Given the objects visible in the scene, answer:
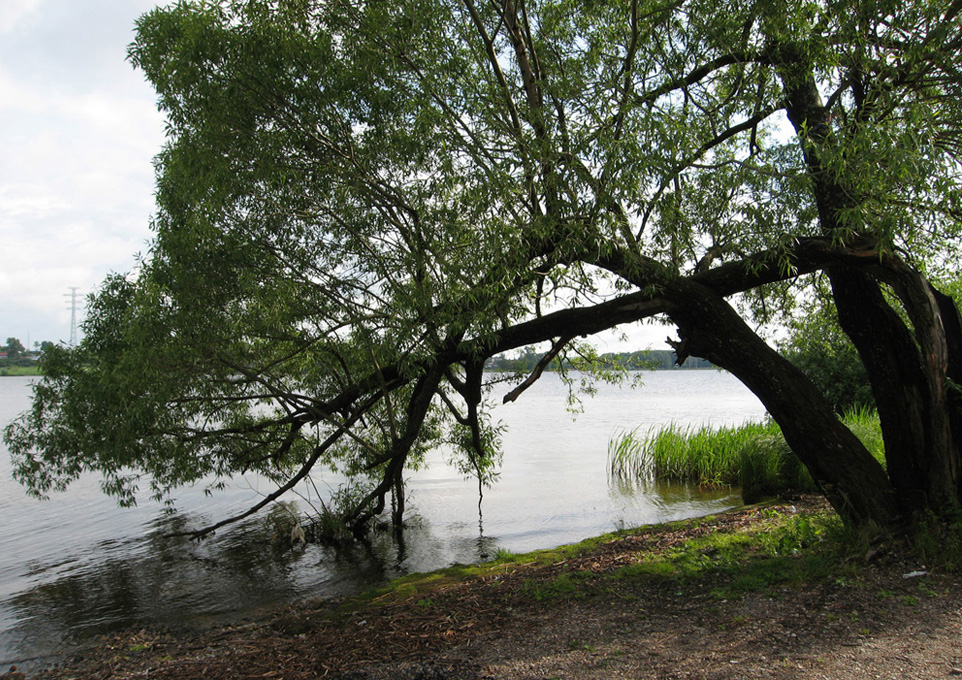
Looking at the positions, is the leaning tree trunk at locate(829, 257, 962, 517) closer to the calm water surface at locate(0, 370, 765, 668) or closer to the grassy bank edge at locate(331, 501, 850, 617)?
the grassy bank edge at locate(331, 501, 850, 617)

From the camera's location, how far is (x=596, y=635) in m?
5.14

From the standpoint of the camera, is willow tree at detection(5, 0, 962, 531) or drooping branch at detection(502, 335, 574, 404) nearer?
willow tree at detection(5, 0, 962, 531)

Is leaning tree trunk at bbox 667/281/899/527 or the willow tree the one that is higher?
the willow tree

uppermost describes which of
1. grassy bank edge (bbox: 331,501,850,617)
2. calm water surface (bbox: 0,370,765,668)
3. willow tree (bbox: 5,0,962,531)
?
willow tree (bbox: 5,0,962,531)

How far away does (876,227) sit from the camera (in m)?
5.17

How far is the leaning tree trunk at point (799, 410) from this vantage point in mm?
6473

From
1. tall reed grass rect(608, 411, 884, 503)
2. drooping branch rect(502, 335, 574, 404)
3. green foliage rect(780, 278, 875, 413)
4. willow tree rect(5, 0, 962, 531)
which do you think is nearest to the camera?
willow tree rect(5, 0, 962, 531)

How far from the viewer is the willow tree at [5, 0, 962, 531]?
5.74 meters

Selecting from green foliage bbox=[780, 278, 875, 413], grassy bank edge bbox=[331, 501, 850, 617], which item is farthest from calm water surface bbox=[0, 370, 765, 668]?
green foliage bbox=[780, 278, 875, 413]

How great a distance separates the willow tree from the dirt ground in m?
1.58

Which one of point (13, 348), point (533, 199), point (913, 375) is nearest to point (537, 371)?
point (533, 199)

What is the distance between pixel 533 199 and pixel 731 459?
35.7 ft

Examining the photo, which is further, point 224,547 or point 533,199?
point 224,547

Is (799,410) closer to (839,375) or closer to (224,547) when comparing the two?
(224,547)
